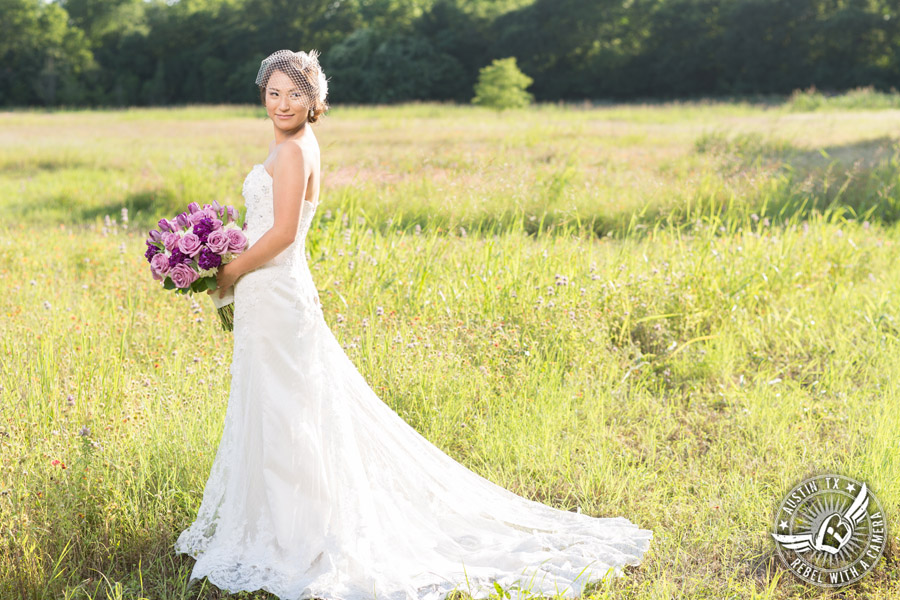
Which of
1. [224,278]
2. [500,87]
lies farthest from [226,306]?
[500,87]

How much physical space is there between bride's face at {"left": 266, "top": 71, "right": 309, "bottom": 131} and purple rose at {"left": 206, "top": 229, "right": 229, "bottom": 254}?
0.47m

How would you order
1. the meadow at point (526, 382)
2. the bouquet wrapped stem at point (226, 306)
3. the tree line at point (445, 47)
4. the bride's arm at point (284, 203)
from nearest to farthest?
the bride's arm at point (284, 203) < the bouquet wrapped stem at point (226, 306) < the meadow at point (526, 382) < the tree line at point (445, 47)

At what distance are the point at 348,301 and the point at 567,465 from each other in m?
2.35

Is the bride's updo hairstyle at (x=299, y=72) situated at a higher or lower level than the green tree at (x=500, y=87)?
lower

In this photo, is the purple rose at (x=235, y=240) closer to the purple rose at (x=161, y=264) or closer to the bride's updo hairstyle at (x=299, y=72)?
the purple rose at (x=161, y=264)

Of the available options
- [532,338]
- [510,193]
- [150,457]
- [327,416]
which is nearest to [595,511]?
[327,416]

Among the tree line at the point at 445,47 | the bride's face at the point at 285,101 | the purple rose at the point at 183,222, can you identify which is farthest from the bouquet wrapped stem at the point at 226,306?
the tree line at the point at 445,47

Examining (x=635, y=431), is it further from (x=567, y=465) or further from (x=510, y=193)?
(x=510, y=193)

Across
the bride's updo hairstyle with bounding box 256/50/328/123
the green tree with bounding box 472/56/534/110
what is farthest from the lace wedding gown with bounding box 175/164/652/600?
the green tree with bounding box 472/56/534/110

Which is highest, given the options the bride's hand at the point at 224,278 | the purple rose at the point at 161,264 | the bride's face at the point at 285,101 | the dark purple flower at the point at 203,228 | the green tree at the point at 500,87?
the green tree at the point at 500,87

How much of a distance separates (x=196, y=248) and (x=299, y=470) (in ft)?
3.16

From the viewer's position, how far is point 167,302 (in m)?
6.11

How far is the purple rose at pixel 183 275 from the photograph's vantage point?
2832 mm

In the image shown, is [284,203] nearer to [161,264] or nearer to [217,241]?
[217,241]
